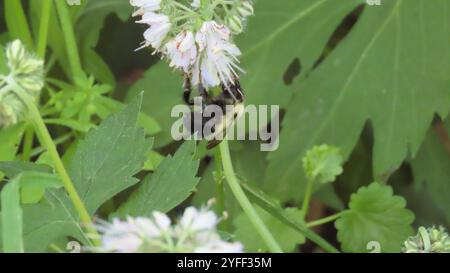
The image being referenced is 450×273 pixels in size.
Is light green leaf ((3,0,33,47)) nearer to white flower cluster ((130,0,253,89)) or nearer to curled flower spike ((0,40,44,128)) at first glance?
white flower cluster ((130,0,253,89))

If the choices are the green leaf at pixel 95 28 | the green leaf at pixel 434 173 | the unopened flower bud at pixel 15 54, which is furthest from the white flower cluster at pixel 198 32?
the green leaf at pixel 434 173

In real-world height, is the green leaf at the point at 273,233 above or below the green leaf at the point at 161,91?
below

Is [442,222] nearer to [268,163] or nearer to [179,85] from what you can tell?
[268,163]

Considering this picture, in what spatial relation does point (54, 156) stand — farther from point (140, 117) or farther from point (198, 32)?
point (140, 117)

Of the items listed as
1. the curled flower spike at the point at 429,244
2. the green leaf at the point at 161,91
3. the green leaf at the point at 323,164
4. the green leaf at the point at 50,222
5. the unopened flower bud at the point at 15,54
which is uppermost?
the green leaf at the point at 161,91

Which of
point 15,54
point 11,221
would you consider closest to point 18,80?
point 15,54

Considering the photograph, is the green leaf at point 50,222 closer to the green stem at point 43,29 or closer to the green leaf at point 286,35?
the green stem at point 43,29

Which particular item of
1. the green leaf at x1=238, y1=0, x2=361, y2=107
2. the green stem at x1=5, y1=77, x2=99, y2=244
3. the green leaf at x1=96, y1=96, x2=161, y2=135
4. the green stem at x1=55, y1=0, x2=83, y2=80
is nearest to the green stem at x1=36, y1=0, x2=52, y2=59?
the green stem at x1=55, y1=0, x2=83, y2=80
